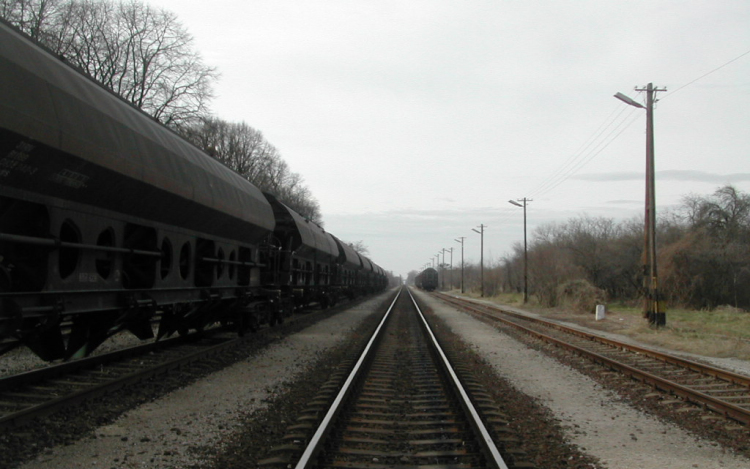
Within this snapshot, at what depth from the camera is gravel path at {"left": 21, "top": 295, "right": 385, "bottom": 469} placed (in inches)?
198

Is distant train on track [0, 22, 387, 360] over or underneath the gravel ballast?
over

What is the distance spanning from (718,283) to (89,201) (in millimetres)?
36381

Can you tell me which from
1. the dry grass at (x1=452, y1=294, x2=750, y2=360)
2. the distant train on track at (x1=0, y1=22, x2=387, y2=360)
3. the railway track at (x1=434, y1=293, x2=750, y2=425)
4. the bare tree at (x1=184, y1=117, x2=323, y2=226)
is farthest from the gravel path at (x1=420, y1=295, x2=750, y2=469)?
the bare tree at (x1=184, y1=117, x2=323, y2=226)

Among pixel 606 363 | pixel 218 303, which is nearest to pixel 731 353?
pixel 606 363

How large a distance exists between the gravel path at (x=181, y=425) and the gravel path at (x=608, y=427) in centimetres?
396

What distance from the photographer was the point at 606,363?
1119 centimetres

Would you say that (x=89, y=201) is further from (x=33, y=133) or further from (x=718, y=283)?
(x=718, y=283)

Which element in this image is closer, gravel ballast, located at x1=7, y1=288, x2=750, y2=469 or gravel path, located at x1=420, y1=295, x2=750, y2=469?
gravel ballast, located at x1=7, y1=288, x2=750, y2=469

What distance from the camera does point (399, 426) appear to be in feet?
20.8

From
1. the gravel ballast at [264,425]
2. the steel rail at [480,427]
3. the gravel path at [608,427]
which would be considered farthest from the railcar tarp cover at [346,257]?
the steel rail at [480,427]

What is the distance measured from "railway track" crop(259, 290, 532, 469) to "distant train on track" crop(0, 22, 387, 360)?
311 cm

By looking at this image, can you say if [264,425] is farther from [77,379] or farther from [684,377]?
[684,377]

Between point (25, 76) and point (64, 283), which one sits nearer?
point (25, 76)

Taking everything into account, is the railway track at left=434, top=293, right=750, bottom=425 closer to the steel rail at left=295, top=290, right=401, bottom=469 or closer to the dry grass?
the dry grass
